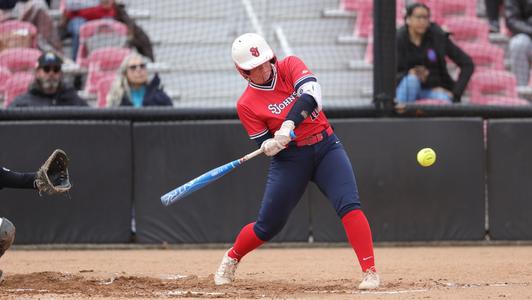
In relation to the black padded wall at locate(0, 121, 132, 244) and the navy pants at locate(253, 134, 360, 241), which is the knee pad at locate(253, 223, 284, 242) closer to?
the navy pants at locate(253, 134, 360, 241)

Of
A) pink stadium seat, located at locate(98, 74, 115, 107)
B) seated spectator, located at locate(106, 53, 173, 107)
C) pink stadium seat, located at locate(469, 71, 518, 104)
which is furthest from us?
pink stadium seat, located at locate(469, 71, 518, 104)

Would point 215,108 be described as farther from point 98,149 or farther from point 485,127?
point 485,127

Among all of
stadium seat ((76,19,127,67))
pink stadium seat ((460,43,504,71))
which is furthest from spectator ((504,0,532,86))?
stadium seat ((76,19,127,67))

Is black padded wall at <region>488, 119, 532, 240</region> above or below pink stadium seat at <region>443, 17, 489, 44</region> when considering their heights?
below

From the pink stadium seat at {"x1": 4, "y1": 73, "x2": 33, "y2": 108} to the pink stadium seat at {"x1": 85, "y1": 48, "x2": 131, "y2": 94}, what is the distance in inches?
26.2

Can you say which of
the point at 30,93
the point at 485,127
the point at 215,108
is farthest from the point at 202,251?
the point at 485,127

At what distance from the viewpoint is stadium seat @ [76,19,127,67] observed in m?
11.1

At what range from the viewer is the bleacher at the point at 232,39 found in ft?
36.2

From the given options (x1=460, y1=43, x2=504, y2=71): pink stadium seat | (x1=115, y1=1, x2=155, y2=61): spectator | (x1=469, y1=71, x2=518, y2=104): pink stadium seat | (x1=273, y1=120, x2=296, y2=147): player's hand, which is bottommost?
(x1=469, y1=71, x2=518, y2=104): pink stadium seat

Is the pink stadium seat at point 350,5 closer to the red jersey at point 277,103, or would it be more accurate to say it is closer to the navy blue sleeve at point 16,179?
the red jersey at point 277,103

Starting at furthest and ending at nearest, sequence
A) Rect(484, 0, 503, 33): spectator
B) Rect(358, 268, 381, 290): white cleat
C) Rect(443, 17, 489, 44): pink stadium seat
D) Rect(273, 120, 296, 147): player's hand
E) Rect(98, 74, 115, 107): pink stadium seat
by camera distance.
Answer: Rect(484, 0, 503, 33): spectator < Rect(443, 17, 489, 44): pink stadium seat < Rect(98, 74, 115, 107): pink stadium seat < Rect(358, 268, 381, 290): white cleat < Rect(273, 120, 296, 147): player's hand

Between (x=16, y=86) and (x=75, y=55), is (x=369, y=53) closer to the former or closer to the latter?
(x=75, y=55)

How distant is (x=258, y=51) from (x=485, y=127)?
12.6ft

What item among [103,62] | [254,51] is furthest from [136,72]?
[254,51]
